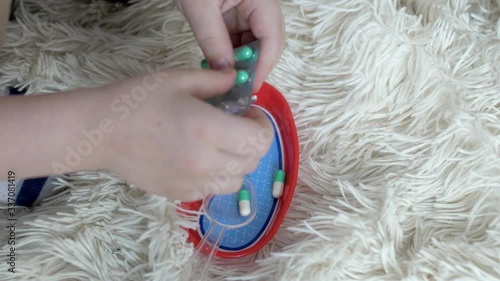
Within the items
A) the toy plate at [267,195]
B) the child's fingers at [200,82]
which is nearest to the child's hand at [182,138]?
the child's fingers at [200,82]

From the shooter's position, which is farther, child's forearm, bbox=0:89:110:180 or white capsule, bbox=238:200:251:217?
white capsule, bbox=238:200:251:217

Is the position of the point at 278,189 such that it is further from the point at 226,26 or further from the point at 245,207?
the point at 226,26

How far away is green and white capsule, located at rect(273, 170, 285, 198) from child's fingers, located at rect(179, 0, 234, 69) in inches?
5.8

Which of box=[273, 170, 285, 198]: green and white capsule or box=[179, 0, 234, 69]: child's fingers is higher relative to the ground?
box=[179, 0, 234, 69]: child's fingers

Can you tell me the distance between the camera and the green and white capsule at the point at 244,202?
0.62 meters

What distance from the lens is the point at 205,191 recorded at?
0.54 m

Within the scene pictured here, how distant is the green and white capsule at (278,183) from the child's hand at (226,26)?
0.35ft

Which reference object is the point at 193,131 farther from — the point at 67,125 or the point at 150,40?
the point at 150,40

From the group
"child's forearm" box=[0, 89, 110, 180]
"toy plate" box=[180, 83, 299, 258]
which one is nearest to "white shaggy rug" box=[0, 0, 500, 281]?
"toy plate" box=[180, 83, 299, 258]

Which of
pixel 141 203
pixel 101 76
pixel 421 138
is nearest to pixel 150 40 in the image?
pixel 101 76

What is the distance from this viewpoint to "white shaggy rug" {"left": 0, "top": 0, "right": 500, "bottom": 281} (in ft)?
1.79

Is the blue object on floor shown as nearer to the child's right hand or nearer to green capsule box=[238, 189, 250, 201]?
green capsule box=[238, 189, 250, 201]

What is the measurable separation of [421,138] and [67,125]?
350 mm

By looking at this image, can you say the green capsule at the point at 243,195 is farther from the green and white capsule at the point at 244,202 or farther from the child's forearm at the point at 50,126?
the child's forearm at the point at 50,126
